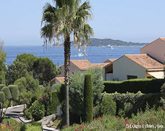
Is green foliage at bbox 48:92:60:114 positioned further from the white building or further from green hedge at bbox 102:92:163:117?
the white building

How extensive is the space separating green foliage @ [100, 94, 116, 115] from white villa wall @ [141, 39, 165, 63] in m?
15.7

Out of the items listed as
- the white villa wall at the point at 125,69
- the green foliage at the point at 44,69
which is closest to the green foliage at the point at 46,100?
the white villa wall at the point at 125,69

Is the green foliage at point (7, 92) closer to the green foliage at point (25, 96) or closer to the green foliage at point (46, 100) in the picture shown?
the green foliage at point (25, 96)

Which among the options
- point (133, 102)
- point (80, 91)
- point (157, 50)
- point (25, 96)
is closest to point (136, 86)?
point (133, 102)

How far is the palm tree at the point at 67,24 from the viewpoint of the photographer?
28.0m

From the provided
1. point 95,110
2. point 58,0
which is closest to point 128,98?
point 95,110

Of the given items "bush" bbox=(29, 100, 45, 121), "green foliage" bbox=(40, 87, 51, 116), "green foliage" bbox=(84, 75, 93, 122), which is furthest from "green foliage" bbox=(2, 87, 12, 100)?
"green foliage" bbox=(84, 75, 93, 122)

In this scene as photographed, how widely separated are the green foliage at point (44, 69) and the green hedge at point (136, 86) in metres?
40.6

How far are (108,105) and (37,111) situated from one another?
8.75m

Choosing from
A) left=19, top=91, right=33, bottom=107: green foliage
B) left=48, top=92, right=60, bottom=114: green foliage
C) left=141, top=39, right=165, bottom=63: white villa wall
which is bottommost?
left=19, top=91, right=33, bottom=107: green foliage

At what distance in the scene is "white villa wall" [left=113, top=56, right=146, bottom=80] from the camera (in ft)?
144

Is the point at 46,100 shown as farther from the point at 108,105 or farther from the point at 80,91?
the point at 108,105

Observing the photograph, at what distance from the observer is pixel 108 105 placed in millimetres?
31312

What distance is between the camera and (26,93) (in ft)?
180
